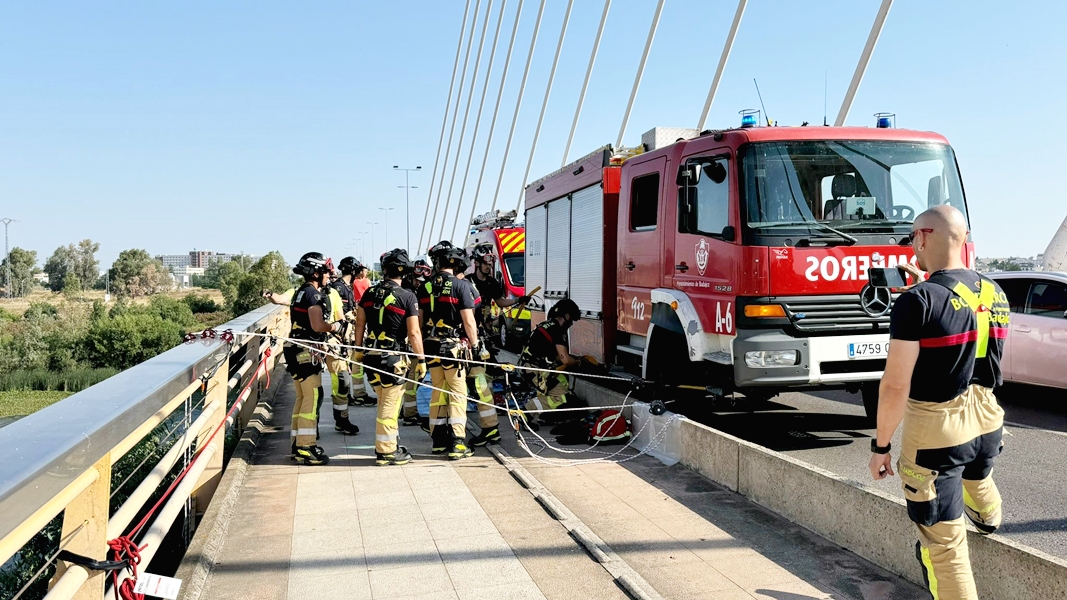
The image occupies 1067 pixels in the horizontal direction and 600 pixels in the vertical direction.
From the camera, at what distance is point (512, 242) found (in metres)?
A: 17.3

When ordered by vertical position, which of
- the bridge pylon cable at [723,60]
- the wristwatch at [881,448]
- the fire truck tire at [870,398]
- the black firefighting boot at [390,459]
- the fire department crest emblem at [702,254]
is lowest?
the black firefighting boot at [390,459]

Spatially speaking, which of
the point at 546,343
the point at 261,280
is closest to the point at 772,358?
the point at 546,343

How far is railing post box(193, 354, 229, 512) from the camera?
553 cm

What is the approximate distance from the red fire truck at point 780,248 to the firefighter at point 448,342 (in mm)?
1769

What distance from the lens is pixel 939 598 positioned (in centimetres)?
313

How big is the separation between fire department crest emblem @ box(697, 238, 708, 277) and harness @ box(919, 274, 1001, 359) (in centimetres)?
359

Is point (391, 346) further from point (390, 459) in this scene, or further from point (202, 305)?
point (202, 305)

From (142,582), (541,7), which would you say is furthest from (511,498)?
(541,7)

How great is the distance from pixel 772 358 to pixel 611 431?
5.78 ft

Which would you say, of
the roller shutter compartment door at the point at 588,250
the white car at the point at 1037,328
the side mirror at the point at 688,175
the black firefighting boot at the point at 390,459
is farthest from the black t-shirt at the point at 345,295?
the white car at the point at 1037,328

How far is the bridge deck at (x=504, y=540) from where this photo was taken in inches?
157

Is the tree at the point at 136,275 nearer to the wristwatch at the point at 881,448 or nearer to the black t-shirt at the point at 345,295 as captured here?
the black t-shirt at the point at 345,295

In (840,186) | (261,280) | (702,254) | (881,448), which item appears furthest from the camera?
(261,280)

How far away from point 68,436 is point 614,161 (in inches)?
290
